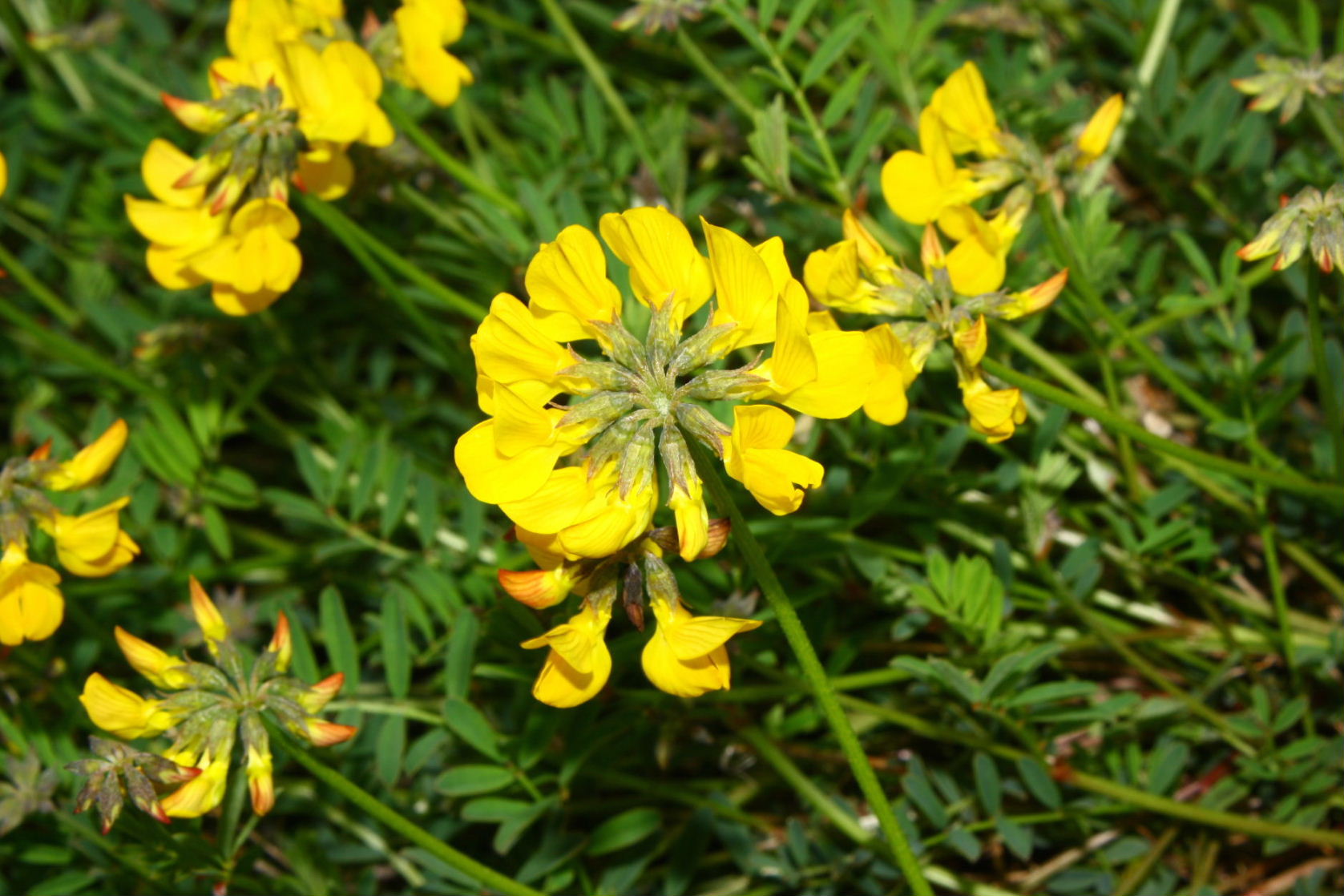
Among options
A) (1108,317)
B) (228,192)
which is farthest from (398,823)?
(1108,317)

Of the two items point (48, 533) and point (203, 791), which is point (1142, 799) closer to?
point (203, 791)

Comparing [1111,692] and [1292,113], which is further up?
[1292,113]

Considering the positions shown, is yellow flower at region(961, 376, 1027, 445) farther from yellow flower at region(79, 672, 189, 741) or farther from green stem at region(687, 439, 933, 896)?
yellow flower at region(79, 672, 189, 741)

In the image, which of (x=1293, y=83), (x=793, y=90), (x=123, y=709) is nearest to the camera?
(x=123, y=709)

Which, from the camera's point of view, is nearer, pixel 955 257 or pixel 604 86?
pixel 955 257

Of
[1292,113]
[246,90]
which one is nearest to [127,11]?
[246,90]

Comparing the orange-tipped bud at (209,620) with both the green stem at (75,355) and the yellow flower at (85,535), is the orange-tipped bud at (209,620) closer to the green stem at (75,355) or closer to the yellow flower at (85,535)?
the yellow flower at (85,535)

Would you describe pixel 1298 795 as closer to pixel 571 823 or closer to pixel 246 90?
pixel 571 823
